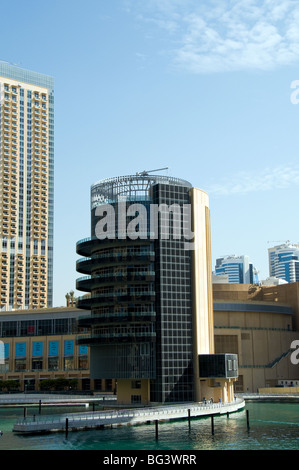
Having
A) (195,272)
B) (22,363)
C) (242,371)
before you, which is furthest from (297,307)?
(22,363)

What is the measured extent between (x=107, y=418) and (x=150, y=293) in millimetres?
32910

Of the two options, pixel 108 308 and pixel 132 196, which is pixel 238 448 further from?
pixel 132 196

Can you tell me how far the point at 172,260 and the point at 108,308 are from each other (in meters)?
16.2

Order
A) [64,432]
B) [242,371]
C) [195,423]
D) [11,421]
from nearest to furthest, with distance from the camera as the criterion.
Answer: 1. [64,432]
2. [195,423]
3. [11,421]
4. [242,371]

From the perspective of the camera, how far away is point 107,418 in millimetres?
94688

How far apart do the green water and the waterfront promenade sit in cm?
139

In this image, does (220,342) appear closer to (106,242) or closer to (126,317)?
(126,317)

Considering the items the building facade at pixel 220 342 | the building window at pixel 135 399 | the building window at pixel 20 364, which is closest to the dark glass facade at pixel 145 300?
the building window at pixel 135 399

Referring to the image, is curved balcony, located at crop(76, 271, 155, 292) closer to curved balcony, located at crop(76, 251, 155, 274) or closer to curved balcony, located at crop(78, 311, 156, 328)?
curved balcony, located at crop(76, 251, 155, 274)

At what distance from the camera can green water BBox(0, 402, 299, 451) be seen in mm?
76312

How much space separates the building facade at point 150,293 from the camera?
4771 inches

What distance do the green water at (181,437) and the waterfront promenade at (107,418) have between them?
1.39 meters

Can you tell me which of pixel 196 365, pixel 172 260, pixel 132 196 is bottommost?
pixel 196 365

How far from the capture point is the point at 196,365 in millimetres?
122625
